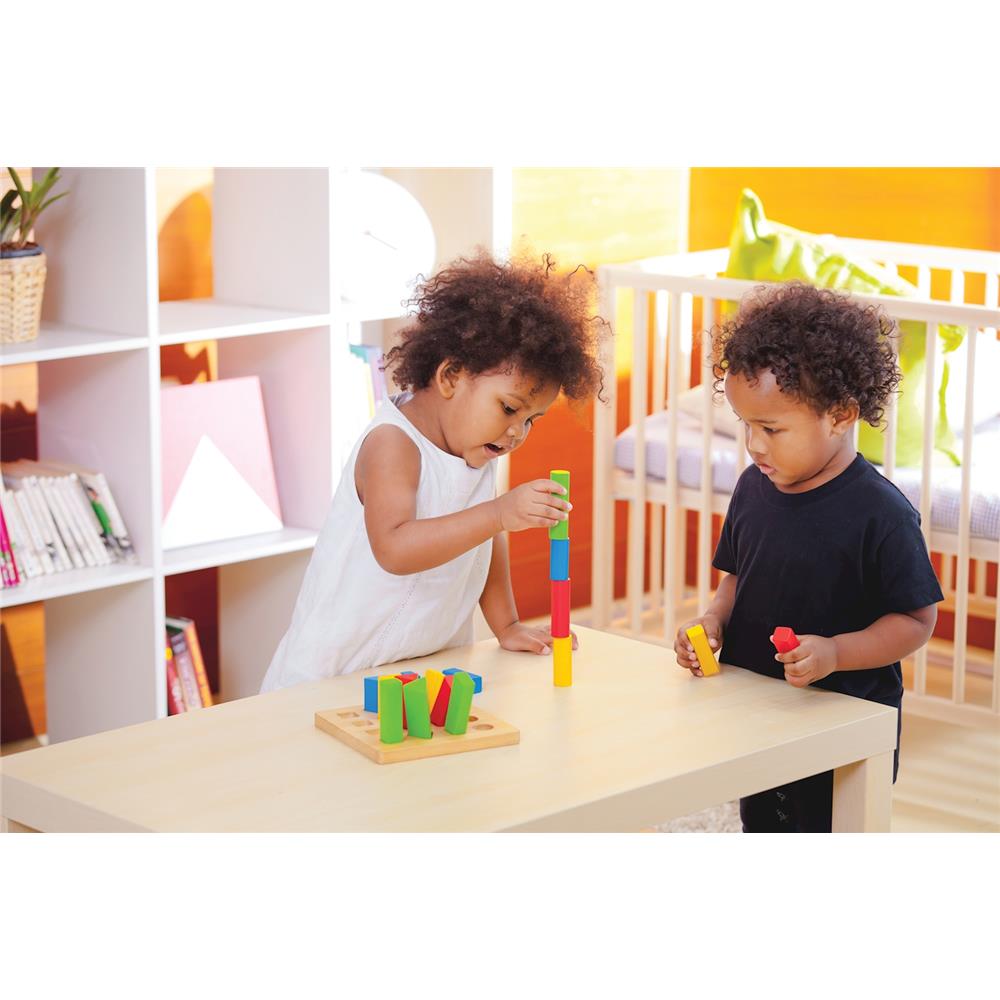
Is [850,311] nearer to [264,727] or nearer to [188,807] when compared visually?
[264,727]

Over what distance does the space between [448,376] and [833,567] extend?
42 cm

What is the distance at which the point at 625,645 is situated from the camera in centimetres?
157

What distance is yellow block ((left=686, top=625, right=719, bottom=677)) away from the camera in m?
1.46

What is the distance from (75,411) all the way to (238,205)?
429 mm

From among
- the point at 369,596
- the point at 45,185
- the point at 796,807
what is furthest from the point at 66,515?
the point at 796,807

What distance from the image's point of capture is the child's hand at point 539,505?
1.41 m

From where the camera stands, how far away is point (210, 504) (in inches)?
93.4

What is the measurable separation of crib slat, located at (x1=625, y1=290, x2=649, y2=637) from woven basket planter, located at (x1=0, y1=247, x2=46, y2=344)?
1027 mm

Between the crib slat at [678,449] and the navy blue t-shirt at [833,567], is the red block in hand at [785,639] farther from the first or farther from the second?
the crib slat at [678,449]

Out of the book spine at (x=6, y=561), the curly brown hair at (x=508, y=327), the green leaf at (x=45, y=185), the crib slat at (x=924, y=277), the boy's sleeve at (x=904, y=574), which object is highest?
the green leaf at (x=45, y=185)

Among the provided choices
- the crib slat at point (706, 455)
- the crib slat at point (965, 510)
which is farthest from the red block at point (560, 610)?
the crib slat at point (706, 455)

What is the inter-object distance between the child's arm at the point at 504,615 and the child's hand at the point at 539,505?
0.16 metres
